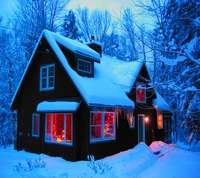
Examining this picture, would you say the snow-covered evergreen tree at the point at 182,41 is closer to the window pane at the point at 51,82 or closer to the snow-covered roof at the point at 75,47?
the snow-covered roof at the point at 75,47

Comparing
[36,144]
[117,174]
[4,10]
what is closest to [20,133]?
[36,144]

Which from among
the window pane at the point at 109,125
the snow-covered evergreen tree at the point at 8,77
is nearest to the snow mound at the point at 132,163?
the window pane at the point at 109,125

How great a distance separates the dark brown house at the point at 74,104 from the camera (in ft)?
35.5

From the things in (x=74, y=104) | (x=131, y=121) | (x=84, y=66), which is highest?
(x=84, y=66)

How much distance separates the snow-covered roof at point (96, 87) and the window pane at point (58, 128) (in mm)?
2261

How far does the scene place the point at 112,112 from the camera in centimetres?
1258

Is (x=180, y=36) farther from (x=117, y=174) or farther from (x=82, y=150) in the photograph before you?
A: (x=82, y=150)

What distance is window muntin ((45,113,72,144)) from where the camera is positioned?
36.9ft

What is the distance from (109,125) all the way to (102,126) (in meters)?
0.76

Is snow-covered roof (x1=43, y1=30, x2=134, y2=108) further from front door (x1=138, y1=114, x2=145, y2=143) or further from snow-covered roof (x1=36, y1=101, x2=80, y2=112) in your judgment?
front door (x1=138, y1=114, x2=145, y2=143)

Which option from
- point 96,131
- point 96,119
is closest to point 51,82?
point 96,119

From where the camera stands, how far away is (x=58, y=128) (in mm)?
11859

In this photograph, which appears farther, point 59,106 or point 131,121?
point 131,121

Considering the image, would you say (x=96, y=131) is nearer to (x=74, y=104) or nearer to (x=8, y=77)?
(x=74, y=104)
